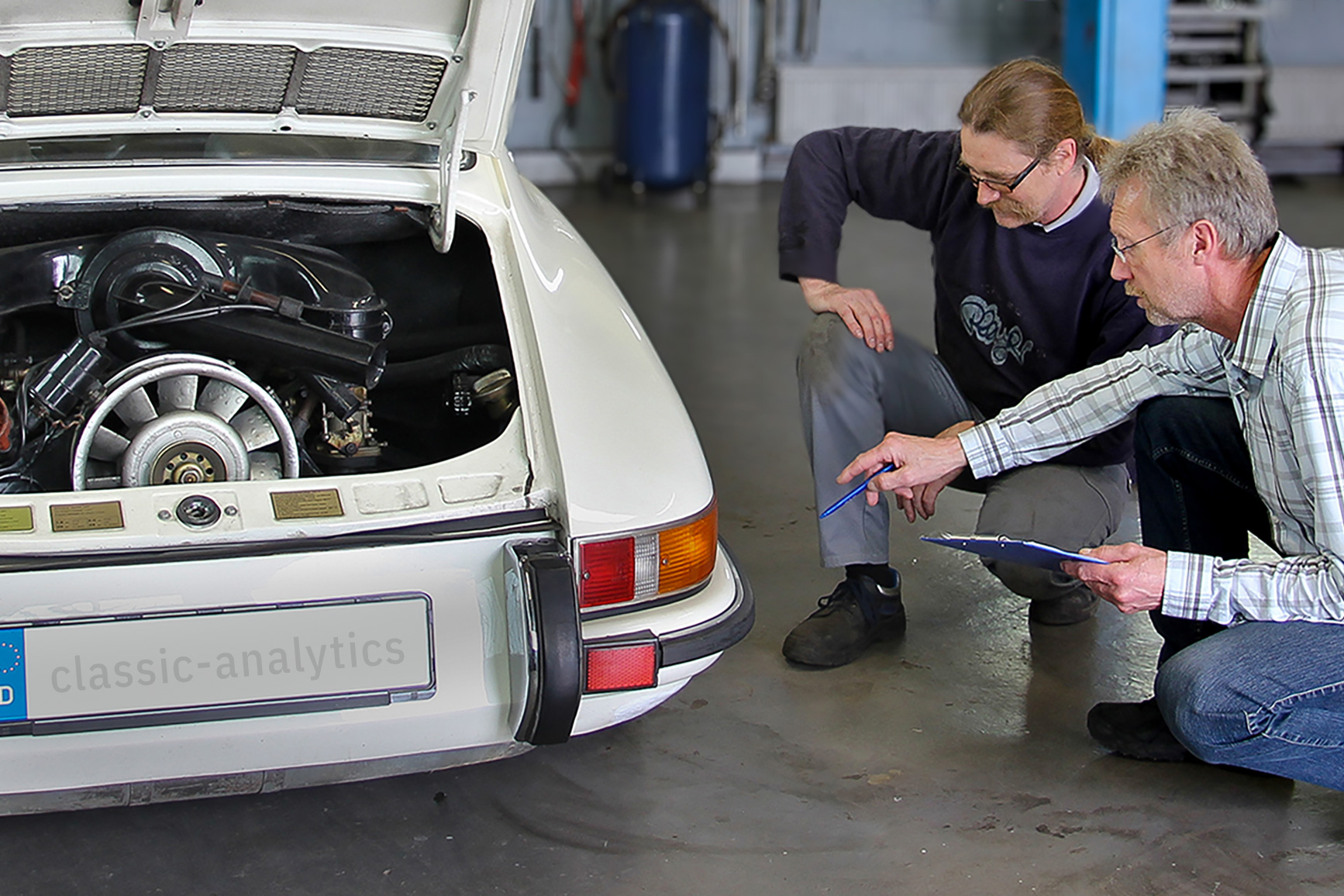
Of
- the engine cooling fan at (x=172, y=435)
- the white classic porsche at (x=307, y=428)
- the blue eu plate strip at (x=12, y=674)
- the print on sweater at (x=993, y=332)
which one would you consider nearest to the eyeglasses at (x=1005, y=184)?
the print on sweater at (x=993, y=332)

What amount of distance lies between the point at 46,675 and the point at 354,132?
1042 millimetres

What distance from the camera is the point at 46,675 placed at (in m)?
1.70

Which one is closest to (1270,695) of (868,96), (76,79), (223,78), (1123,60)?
(223,78)

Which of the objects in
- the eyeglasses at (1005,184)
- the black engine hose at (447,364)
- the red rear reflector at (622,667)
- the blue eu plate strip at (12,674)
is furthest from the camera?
the eyeglasses at (1005,184)

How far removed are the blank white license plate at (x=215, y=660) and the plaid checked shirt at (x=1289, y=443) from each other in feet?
3.57

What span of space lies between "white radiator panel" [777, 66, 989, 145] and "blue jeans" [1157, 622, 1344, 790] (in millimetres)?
7962

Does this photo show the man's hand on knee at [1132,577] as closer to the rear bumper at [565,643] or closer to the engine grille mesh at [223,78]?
the rear bumper at [565,643]

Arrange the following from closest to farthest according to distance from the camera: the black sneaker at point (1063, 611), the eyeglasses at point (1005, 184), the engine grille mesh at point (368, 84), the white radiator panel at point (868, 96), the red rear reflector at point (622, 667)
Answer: the red rear reflector at point (622, 667) < the engine grille mesh at point (368, 84) < the eyeglasses at point (1005, 184) < the black sneaker at point (1063, 611) < the white radiator panel at point (868, 96)

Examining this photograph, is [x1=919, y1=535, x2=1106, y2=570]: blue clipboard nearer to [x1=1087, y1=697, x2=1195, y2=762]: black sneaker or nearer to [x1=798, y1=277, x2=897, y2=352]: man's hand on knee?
[x1=1087, y1=697, x2=1195, y2=762]: black sneaker

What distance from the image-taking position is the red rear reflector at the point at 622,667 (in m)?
1.83

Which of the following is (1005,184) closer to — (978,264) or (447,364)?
(978,264)

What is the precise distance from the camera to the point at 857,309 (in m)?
2.73

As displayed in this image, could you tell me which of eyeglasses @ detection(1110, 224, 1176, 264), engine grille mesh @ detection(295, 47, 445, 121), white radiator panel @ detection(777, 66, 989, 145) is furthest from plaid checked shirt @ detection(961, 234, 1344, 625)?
white radiator panel @ detection(777, 66, 989, 145)

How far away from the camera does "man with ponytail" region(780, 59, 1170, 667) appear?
248 centimetres
